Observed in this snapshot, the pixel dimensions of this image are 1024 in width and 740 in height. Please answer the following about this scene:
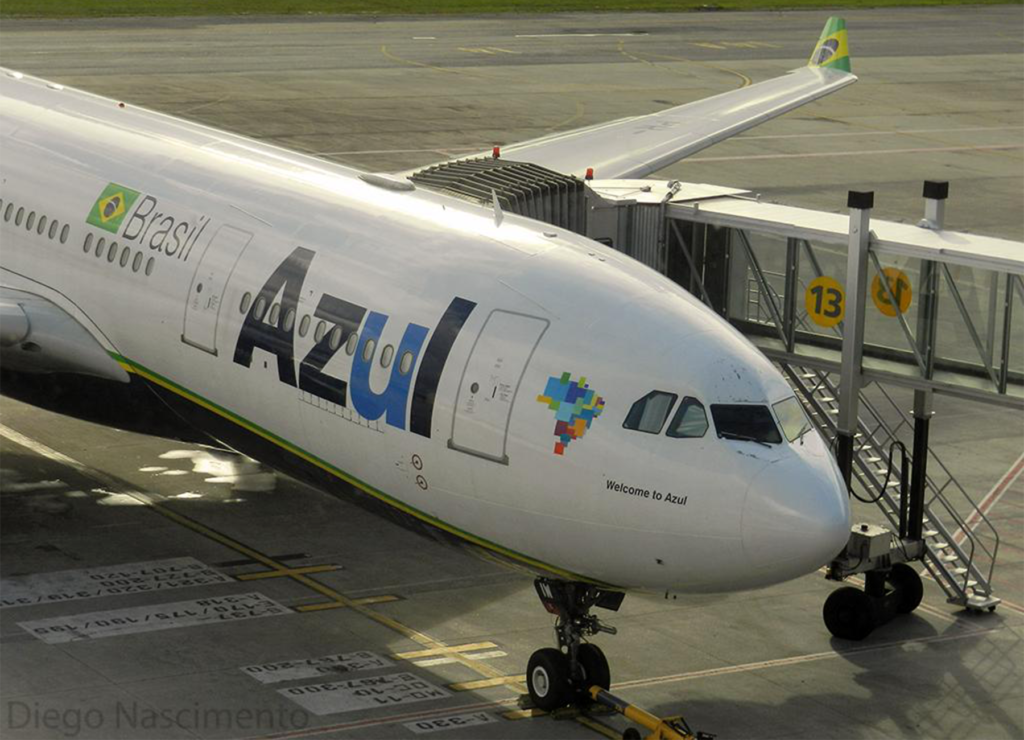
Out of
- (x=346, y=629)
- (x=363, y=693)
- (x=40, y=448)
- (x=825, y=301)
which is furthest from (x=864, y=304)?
(x=40, y=448)

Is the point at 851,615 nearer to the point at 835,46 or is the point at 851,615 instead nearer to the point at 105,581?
the point at 105,581

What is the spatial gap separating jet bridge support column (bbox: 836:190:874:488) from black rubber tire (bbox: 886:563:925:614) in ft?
5.71

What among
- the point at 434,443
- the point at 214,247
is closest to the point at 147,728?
the point at 434,443

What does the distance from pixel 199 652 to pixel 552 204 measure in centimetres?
760

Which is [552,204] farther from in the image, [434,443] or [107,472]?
[107,472]

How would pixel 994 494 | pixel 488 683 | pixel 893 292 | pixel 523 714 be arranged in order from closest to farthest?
pixel 523 714, pixel 488 683, pixel 893 292, pixel 994 494

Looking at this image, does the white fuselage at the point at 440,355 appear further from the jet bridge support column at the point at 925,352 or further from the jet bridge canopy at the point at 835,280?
the jet bridge support column at the point at 925,352

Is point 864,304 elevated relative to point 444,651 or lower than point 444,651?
elevated

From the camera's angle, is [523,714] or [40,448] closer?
[523,714]

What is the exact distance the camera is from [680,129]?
114ft

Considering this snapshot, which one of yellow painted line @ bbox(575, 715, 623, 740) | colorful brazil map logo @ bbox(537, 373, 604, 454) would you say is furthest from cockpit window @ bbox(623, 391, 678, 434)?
yellow painted line @ bbox(575, 715, 623, 740)

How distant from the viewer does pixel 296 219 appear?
20672 millimetres

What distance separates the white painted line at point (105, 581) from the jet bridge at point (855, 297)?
585 cm

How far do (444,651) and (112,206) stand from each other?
7.33 m
